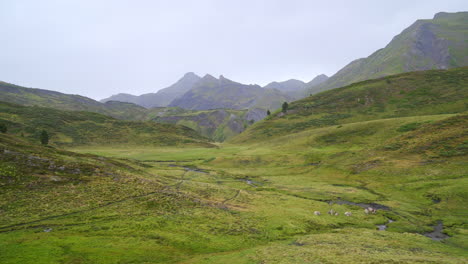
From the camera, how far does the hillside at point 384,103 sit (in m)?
145

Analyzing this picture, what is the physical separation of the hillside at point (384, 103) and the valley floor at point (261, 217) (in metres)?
75.2

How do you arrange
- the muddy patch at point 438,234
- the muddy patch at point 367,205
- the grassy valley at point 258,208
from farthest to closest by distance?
1. the muddy patch at point 367,205
2. the muddy patch at point 438,234
3. the grassy valley at point 258,208

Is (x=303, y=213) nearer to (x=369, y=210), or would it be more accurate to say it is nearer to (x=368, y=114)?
(x=369, y=210)

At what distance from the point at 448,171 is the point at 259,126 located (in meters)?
131

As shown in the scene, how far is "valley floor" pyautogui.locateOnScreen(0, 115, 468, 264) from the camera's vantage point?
85.3 feet

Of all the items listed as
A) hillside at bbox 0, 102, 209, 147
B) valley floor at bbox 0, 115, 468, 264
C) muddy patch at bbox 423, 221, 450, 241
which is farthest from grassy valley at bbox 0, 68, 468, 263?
hillside at bbox 0, 102, 209, 147

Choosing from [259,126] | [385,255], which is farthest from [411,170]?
[259,126]

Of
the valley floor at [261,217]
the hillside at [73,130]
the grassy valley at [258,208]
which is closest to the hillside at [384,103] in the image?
the grassy valley at [258,208]

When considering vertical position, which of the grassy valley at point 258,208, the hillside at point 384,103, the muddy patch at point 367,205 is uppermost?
the hillside at point 384,103

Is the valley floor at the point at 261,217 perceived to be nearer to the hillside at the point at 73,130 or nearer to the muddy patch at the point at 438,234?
the muddy patch at the point at 438,234

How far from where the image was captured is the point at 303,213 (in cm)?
4525

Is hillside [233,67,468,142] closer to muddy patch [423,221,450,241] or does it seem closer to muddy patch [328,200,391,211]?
muddy patch [328,200,391,211]

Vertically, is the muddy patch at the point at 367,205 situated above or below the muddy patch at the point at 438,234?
below

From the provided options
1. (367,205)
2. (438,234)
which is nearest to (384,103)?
(367,205)
